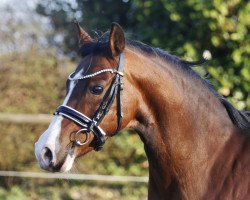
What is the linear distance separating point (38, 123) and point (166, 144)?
13.8 feet

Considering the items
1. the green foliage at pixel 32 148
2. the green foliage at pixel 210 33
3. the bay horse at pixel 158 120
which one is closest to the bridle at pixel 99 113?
the bay horse at pixel 158 120

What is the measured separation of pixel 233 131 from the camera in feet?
12.1

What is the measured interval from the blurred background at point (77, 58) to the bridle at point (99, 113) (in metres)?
3.54

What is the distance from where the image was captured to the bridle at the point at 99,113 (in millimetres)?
3402

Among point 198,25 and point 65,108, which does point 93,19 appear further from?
point 65,108

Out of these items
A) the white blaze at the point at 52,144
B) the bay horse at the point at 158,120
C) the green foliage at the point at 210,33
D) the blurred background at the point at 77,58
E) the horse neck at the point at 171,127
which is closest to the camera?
the white blaze at the point at 52,144

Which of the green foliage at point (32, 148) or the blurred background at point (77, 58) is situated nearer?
the blurred background at point (77, 58)

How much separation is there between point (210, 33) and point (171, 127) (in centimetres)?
367

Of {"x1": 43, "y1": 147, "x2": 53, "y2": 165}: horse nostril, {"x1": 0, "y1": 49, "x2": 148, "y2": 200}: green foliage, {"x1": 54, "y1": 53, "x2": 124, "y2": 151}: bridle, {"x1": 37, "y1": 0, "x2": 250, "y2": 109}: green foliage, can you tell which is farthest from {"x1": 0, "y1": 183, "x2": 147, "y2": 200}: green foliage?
{"x1": 43, "y1": 147, "x2": 53, "y2": 165}: horse nostril

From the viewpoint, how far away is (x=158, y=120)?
11.8ft

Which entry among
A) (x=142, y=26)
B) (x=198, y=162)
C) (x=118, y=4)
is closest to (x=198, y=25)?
(x=142, y=26)

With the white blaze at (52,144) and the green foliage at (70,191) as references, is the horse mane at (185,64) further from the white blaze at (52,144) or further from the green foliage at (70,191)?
the green foliage at (70,191)

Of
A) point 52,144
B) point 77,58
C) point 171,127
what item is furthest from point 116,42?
point 77,58

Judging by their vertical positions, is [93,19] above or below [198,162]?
below
